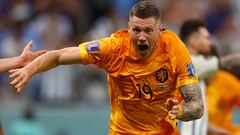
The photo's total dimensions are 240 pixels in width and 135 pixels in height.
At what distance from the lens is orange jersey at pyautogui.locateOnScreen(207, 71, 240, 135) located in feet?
36.8

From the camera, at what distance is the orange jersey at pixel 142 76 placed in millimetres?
A: 8133

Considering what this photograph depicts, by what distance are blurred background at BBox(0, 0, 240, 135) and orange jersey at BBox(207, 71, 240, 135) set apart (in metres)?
2.83

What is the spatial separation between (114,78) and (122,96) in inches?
7.5

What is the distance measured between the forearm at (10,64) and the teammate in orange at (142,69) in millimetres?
504

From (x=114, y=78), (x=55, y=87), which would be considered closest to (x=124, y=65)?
(x=114, y=78)

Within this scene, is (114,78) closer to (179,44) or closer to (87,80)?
(179,44)

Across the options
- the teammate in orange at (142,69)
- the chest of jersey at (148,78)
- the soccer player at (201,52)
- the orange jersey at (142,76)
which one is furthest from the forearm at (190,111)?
the soccer player at (201,52)

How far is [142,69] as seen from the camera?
27.1ft

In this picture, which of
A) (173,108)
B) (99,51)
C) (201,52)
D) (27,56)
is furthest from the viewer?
(201,52)

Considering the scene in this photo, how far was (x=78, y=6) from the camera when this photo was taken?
1559 centimetres

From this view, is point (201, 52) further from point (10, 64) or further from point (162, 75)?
point (10, 64)

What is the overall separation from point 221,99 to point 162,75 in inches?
123

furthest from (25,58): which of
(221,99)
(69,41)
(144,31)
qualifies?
(69,41)

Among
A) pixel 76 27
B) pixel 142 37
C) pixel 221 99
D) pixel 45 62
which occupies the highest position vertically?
pixel 76 27
